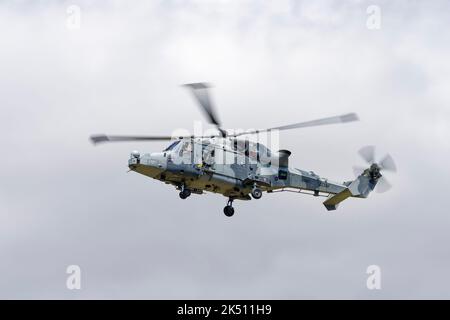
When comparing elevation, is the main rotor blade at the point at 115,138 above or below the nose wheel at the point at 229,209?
above

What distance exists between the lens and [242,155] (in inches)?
2281

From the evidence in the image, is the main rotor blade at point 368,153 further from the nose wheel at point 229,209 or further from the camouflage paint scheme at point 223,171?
the nose wheel at point 229,209

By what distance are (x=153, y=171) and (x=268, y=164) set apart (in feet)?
23.6

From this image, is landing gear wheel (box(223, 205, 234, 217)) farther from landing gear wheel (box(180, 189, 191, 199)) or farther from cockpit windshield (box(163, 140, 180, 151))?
cockpit windshield (box(163, 140, 180, 151))

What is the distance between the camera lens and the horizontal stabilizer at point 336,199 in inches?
2435

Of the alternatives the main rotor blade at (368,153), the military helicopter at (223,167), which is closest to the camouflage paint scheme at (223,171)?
the military helicopter at (223,167)

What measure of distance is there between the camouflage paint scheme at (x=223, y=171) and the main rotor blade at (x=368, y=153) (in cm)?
330

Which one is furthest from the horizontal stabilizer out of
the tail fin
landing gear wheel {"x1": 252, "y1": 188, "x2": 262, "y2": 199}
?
landing gear wheel {"x1": 252, "y1": 188, "x2": 262, "y2": 199}

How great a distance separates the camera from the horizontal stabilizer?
61844mm
